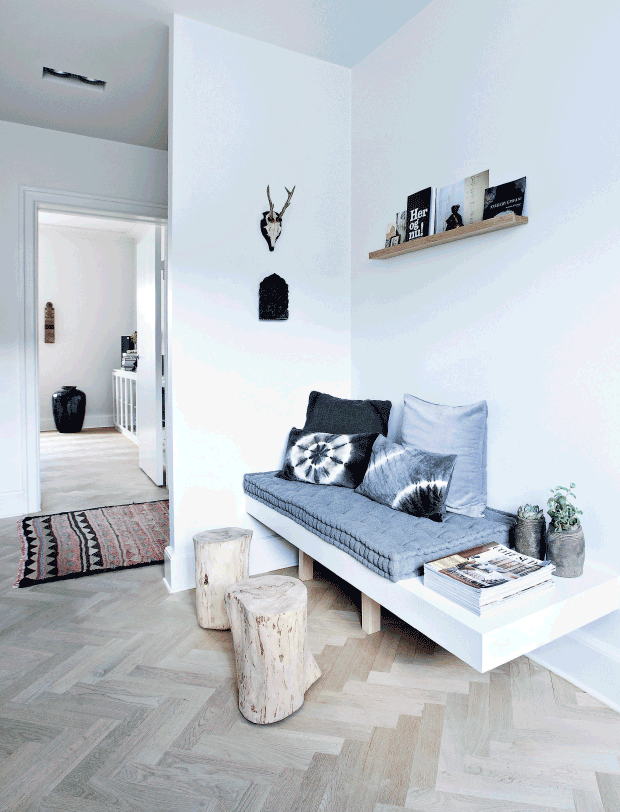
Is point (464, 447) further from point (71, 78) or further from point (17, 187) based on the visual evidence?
point (17, 187)

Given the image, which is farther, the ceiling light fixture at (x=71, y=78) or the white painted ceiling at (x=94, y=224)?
the white painted ceiling at (x=94, y=224)

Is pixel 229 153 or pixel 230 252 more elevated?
pixel 229 153

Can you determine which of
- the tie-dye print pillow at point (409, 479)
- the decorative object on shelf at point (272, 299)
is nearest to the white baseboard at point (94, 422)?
the decorative object on shelf at point (272, 299)

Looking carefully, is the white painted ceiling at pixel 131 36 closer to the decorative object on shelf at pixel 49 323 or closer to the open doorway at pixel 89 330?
the open doorway at pixel 89 330

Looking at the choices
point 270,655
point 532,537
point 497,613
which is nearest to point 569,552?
point 532,537

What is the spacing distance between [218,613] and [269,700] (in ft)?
2.08

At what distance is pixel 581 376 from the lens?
6.01 ft

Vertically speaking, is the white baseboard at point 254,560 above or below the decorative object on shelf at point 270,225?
below

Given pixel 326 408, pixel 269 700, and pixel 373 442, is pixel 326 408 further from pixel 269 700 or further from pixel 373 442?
pixel 269 700

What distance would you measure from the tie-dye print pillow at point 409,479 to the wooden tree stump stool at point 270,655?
0.60 metres

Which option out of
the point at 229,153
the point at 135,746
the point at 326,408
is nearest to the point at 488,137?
the point at 229,153

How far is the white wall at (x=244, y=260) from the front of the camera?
8.38 feet

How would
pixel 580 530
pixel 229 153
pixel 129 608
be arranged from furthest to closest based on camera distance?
pixel 229 153
pixel 129 608
pixel 580 530

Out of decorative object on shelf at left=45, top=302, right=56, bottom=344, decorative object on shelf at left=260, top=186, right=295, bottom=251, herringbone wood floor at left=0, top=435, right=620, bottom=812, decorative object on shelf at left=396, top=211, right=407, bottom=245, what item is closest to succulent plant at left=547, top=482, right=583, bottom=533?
herringbone wood floor at left=0, top=435, right=620, bottom=812
